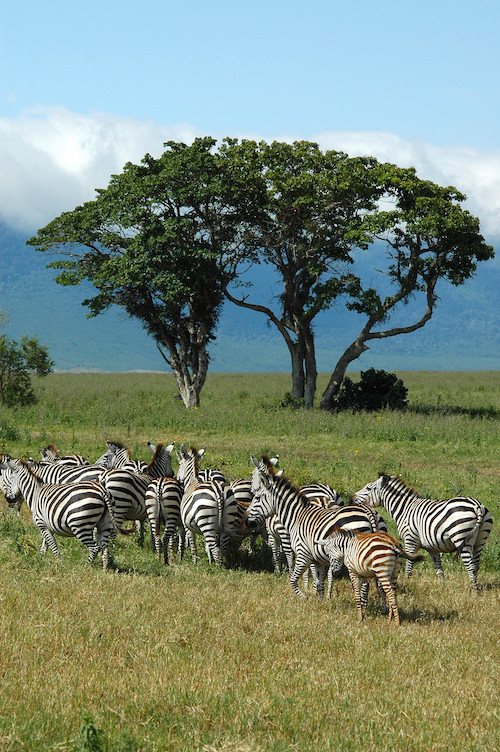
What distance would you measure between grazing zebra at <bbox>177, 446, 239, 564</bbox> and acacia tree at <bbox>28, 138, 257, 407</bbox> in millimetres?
22985

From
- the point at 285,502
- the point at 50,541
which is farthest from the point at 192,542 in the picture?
the point at 50,541

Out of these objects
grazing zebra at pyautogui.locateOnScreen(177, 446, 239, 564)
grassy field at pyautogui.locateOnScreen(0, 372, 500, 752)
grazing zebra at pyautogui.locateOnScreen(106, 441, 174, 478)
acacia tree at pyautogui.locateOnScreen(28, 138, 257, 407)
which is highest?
acacia tree at pyautogui.locateOnScreen(28, 138, 257, 407)

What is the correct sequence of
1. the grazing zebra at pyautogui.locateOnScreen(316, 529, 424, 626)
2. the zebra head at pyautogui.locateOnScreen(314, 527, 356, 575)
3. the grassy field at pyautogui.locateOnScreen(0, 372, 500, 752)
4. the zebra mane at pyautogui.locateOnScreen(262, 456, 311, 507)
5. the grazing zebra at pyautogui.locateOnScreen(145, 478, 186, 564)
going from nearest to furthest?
1. the grassy field at pyautogui.locateOnScreen(0, 372, 500, 752)
2. the grazing zebra at pyautogui.locateOnScreen(316, 529, 424, 626)
3. the zebra head at pyautogui.locateOnScreen(314, 527, 356, 575)
4. the zebra mane at pyautogui.locateOnScreen(262, 456, 311, 507)
5. the grazing zebra at pyautogui.locateOnScreen(145, 478, 186, 564)

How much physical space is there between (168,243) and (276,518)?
85.9ft

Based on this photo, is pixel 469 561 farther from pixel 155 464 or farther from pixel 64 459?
pixel 64 459

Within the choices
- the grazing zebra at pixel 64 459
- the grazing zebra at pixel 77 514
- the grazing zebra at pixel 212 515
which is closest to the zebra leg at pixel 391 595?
the grazing zebra at pixel 212 515

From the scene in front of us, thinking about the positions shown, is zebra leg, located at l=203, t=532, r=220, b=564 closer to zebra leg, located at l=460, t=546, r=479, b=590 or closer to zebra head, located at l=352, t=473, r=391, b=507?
zebra head, located at l=352, t=473, r=391, b=507

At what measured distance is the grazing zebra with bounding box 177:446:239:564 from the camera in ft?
43.4

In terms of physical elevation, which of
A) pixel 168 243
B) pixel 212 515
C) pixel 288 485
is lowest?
pixel 212 515

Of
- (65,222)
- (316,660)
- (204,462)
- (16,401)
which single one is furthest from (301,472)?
(65,222)

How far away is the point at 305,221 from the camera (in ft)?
122

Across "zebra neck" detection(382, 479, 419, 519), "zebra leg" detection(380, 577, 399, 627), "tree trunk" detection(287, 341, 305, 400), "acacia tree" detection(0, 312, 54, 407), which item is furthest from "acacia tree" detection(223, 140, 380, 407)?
"zebra leg" detection(380, 577, 399, 627)

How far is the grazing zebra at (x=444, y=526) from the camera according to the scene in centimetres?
1252

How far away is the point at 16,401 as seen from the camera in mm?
37750
